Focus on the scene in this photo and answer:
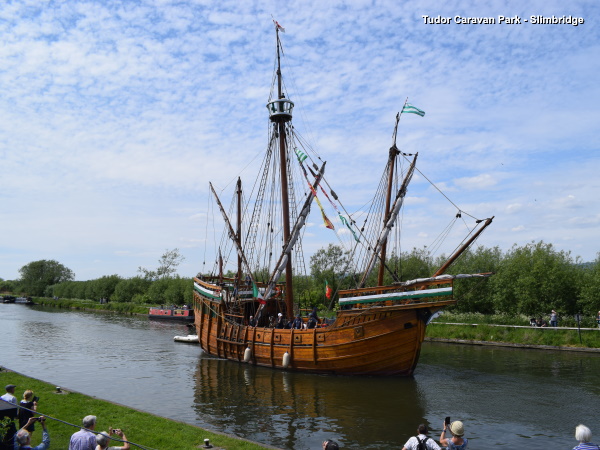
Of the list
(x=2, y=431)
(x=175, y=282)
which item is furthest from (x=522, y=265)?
(x=175, y=282)

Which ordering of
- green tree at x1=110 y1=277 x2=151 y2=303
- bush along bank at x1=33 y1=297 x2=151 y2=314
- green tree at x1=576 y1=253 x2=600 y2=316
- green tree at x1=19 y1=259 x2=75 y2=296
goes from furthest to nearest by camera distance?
green tree at x1=19 y1=259 x2=75 y2=296 → green tree at x1=110 y1=277 x2=151 y2=303 → bush along bank at x1=33 y1=297 x2=151 y2=314 → green tree at x1=576 y1=253 x2=600 y2=316

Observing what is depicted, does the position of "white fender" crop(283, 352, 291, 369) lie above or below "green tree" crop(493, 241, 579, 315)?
below

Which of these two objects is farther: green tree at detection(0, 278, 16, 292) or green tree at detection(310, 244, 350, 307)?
green tree at detection(0, 278, 16, 292)

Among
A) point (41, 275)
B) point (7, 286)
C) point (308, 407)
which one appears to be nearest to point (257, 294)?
point (308, 407)

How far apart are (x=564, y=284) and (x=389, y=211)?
21333 mm

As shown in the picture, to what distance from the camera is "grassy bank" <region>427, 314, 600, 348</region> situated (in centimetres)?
3509

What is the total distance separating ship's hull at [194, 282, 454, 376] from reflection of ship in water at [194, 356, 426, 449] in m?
0.62

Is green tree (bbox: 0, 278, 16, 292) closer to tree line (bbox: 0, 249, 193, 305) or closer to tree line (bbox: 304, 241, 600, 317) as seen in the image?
tree line (bbox: 0, 249, 193, 305)

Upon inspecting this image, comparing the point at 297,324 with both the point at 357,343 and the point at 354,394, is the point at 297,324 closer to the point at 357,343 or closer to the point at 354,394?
the point at 357,343

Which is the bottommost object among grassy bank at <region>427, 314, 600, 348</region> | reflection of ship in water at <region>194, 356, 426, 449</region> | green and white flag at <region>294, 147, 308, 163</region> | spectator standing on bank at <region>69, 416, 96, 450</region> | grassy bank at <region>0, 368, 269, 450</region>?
reflection of ship in water at <region>194, 356, 426, 449</region>

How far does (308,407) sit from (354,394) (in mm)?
3021

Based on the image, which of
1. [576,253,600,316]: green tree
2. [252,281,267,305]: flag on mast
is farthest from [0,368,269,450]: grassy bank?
[576,253,600,316]: green tree

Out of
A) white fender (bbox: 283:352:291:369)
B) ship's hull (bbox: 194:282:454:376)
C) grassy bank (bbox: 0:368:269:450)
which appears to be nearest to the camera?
grassy bank (bbox: 0:368:269:450)

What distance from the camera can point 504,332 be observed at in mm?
39438
